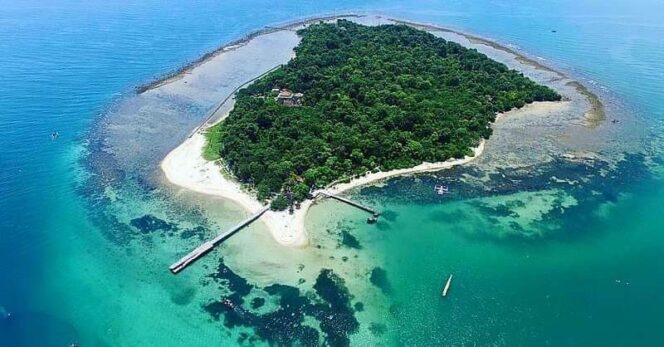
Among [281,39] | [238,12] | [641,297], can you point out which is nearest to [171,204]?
[641,297]

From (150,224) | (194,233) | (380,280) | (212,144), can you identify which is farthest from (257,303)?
(212,144)

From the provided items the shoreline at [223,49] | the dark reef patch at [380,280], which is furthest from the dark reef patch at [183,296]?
the shoreline at [223,49]

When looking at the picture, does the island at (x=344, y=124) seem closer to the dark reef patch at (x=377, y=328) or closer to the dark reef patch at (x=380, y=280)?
the dark reef patch at (x=380, y=280)

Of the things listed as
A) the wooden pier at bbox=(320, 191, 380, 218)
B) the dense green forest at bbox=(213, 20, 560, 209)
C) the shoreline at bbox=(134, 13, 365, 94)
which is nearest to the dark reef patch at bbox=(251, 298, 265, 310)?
the dense green forest at bbox=(213, 20, 560, 209)

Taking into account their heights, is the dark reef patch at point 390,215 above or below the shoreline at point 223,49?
below

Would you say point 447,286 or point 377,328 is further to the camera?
point 447,286

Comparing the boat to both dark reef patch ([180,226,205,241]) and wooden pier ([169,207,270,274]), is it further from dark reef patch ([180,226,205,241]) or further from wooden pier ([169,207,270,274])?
dark reef patch ([180,226,205,241])

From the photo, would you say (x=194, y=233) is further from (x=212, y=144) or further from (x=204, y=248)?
(x=212, y=144)
